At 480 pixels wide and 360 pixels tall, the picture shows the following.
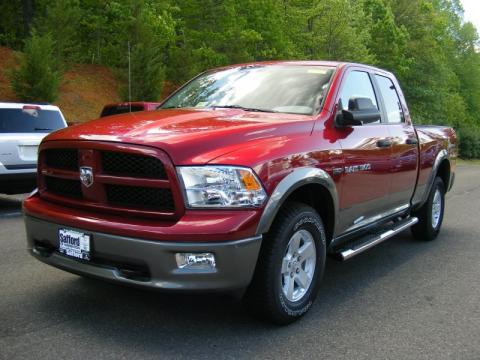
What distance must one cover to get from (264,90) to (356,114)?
842 millimetres

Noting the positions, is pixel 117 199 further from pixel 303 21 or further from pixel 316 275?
pixel 303 21

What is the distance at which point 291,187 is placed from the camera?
11.8 feet

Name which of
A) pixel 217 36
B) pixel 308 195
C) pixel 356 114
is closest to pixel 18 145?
pixel 308 195

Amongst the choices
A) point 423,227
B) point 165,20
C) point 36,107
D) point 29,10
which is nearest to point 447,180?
point 423,227

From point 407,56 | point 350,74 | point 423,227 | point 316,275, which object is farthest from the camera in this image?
point 407,56

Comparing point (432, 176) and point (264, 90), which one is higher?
point (264, 90)

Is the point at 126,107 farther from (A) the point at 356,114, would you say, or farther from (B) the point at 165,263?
(B) the point at 165,263

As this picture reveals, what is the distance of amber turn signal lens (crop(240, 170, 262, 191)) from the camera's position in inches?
131

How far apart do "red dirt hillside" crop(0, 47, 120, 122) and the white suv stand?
1402 cm

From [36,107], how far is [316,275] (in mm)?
6124

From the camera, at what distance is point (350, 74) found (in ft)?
16.1

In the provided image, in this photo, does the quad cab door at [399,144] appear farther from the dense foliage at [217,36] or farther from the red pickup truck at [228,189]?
the dense foliage at [217,36]

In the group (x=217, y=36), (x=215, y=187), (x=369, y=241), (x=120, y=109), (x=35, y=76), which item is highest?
(x=217, y=36)

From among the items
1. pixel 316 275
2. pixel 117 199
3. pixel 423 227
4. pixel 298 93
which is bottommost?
pixel 423 227
